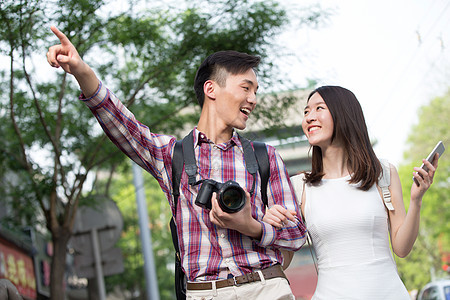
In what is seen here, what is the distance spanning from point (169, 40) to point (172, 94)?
123cm

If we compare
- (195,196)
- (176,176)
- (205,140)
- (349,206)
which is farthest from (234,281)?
(349,206)

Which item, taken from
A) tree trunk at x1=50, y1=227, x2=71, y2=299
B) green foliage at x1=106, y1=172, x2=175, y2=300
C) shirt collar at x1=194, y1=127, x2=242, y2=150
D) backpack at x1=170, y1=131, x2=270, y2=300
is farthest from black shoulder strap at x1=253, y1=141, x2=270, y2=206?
green foliage at x1=106, y1=172, x2=175, y2=300

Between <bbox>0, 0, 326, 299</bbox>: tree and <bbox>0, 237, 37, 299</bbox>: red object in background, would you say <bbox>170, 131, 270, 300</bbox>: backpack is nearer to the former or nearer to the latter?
<bbox>0, 0, 326, 299</bbox>: tree

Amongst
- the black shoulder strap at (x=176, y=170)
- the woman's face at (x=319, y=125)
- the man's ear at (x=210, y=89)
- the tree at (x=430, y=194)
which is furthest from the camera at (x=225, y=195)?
the tree at (x=430, y=194)

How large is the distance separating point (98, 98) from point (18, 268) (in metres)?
14.5

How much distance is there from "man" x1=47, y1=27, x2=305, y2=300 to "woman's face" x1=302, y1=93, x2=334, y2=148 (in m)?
0.58

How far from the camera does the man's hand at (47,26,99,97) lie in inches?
109

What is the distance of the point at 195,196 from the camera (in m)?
3.09

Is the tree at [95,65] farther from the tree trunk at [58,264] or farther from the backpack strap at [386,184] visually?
the backpack strap at [386,184]

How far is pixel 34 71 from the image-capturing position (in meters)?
12.1

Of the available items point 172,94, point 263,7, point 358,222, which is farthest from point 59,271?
point 358,222

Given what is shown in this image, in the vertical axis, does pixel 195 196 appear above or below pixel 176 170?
below

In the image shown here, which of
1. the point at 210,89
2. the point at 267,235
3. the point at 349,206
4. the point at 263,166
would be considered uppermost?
the point at 210,89

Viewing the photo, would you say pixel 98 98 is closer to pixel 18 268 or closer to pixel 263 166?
pixel 263 166
